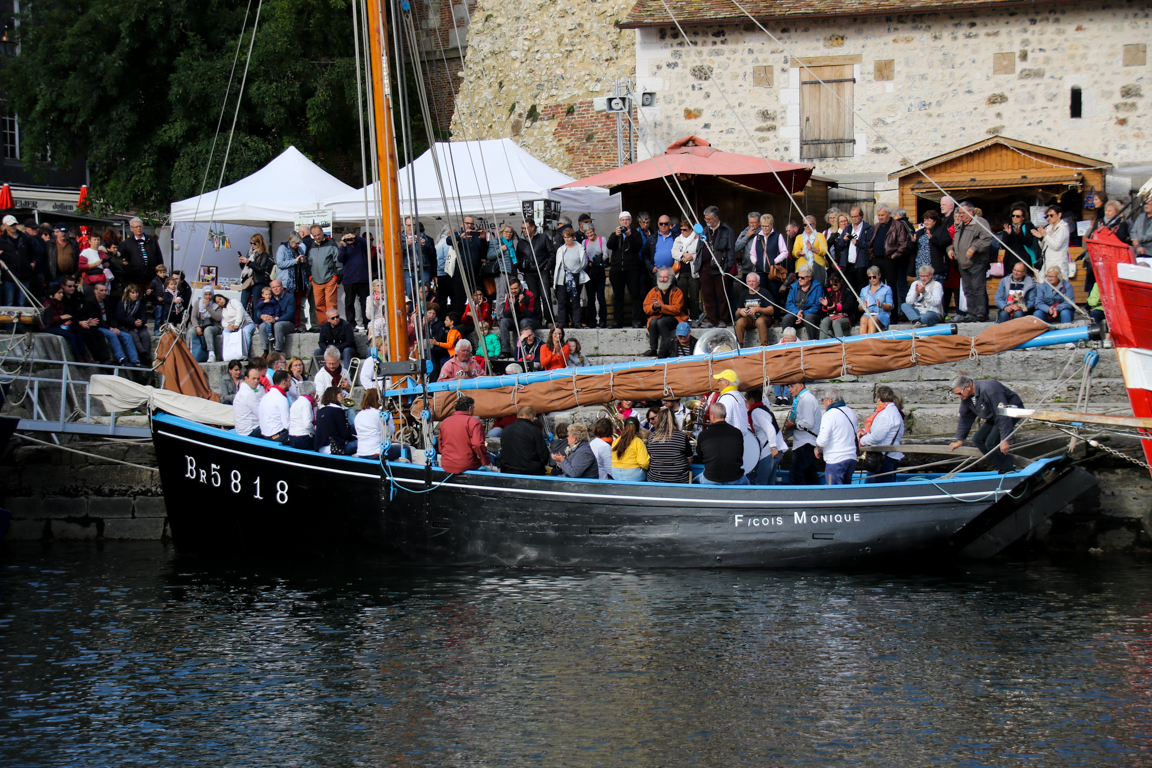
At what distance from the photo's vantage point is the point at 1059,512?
13266 millimetres

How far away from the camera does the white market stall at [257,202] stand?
20.5 meters

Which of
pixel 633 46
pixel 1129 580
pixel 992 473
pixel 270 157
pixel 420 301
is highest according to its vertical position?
pixel 633 46

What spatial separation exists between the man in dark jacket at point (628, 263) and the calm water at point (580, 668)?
6.28m

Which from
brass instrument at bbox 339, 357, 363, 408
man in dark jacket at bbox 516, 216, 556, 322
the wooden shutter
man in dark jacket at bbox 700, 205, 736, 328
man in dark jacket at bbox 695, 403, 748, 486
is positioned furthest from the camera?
the wooden shutter

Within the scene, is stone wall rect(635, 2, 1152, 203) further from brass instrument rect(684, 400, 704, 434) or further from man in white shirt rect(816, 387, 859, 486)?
man in white shirt rect(816, 387, 859, 486)

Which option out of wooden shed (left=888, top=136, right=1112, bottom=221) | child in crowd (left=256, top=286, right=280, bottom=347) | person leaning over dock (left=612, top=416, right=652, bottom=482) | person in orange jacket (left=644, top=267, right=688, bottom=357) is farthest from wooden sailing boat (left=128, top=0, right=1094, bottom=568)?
wooden shed (left=888, top=136, right=1112, bottom=221)

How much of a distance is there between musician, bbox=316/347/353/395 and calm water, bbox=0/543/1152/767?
287 cm

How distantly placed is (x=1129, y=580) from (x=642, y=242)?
8310 millimetres

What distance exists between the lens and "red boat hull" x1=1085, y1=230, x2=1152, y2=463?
39.9ft

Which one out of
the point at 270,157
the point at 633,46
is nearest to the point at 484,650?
the point at 633,46

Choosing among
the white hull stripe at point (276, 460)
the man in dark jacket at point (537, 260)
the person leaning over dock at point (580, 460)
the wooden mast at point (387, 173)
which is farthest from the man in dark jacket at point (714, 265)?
the white hull stripe at point (276, 460)

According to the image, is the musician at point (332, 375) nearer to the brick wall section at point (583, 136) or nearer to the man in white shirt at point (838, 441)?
the man in white shirt at point (838, 441)

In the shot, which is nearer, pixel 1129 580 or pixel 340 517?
pixel 1129 580

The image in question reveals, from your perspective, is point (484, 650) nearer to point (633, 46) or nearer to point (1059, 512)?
point (1059, 512)
